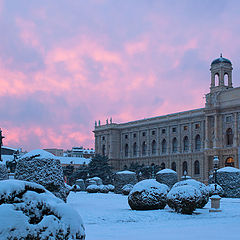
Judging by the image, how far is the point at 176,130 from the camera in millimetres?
72188

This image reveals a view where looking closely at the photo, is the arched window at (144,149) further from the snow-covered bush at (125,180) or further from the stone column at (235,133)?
the snow-covered bush at (125,180)

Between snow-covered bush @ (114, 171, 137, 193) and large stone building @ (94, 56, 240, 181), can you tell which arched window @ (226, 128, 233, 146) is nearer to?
large stone building @ (94, 56, 240, 181)

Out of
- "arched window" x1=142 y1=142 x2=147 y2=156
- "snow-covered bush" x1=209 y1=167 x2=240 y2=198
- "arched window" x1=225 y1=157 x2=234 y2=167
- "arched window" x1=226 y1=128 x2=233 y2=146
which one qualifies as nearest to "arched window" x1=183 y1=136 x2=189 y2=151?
"arched window" x1=226 y1=128 x2=233 y2=146

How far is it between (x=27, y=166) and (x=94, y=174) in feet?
Answer: 154

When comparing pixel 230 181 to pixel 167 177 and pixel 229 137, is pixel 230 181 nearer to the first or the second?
pixel 167 177

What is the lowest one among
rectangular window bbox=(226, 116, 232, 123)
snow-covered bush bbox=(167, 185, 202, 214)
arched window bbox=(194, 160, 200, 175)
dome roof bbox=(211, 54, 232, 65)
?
A: snow-covered bush bbox=(167, 185, 202, 214)

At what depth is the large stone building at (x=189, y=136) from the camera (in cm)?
6135

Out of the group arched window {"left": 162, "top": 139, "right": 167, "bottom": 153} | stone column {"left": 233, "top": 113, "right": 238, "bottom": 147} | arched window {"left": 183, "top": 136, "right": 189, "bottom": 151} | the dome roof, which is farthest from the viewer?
arched window {"left": 162, "top": 139, "right": 167, "bottom": 153}

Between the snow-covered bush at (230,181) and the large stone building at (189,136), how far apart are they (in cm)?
2951

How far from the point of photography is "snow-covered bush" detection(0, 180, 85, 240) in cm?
514

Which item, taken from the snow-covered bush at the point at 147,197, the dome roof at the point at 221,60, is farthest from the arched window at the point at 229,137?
the snow-covered bush at the point at 147,197

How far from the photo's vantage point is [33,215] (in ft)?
17.8

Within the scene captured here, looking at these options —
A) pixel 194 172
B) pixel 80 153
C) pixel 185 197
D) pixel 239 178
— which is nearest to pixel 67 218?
pixel 185 197

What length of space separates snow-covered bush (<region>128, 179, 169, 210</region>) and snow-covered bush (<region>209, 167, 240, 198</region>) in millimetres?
14214
